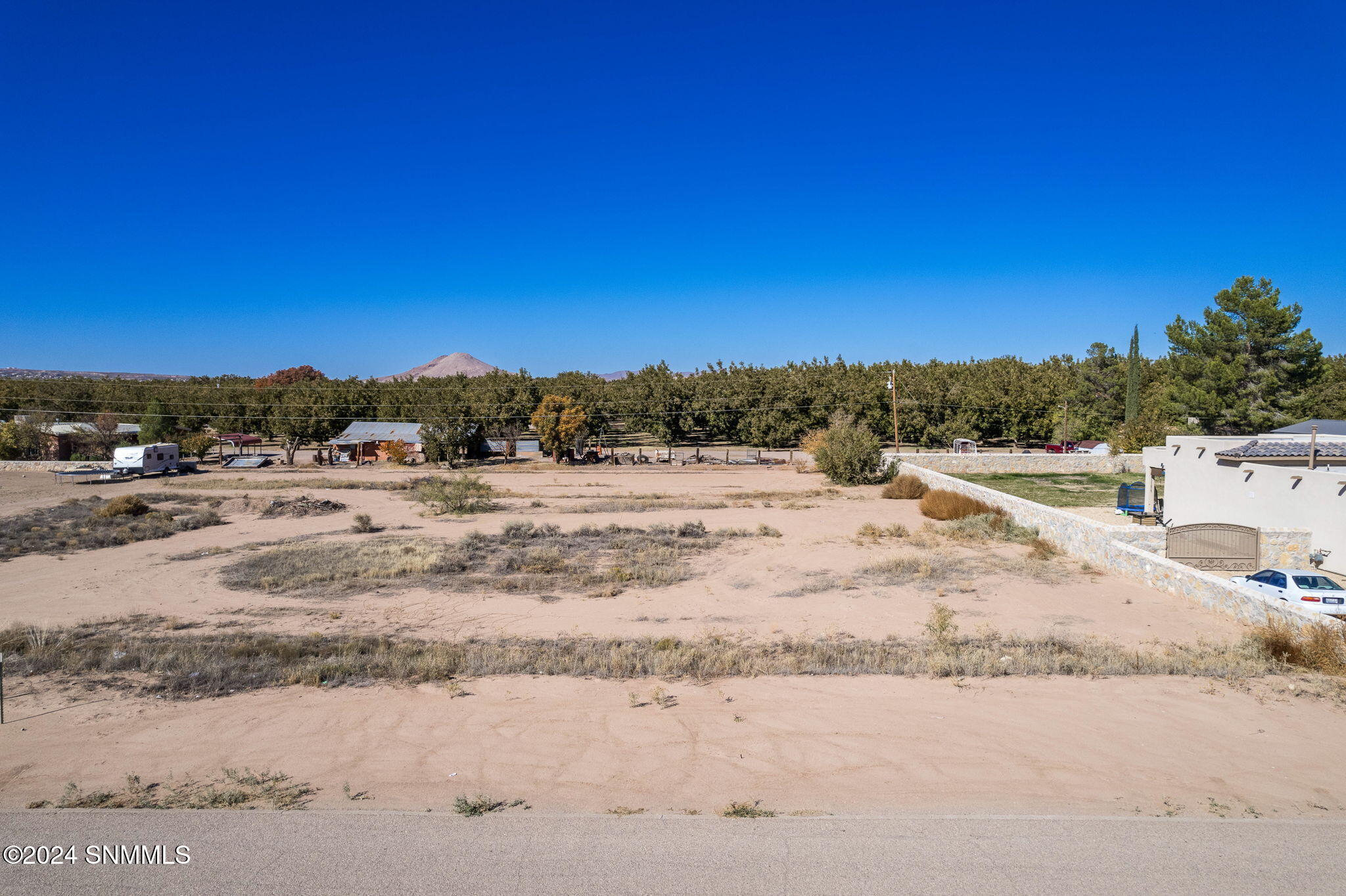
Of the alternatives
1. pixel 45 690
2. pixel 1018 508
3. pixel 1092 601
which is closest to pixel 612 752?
pixel 45 690

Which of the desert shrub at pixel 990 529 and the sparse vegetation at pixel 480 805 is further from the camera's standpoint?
the desert shrub at pixel 990 529

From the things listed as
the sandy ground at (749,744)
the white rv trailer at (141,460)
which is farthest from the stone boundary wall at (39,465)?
the sandy ground at (749,744)

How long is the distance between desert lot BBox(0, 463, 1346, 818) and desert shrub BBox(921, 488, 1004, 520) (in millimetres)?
6211

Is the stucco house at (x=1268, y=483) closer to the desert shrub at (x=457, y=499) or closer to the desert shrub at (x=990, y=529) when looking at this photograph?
the desert shrub at (x=990, y=529)

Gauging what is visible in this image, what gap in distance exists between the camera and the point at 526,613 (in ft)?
49.4

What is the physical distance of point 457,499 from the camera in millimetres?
30781

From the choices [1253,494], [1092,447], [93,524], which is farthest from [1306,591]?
[1092,447]

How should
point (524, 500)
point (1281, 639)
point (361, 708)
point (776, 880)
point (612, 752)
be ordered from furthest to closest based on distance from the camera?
point (524, 500)
point (1281, 639)
point (361, 708)
point (612, 752)
point (776, 880)

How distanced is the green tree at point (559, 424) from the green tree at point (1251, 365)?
126 ft

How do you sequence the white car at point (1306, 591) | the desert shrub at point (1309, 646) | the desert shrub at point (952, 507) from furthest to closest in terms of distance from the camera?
1. the desert shrub at point (952, 507)
2. the white car at point (1306, 591)
3. the desert shrub at point (1309, 646)

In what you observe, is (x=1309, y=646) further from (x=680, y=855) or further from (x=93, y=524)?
(x=93, y=524)

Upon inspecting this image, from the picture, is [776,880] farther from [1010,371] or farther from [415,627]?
[1010,371]

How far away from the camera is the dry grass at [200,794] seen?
22.3 ft

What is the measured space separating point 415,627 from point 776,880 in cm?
1039
